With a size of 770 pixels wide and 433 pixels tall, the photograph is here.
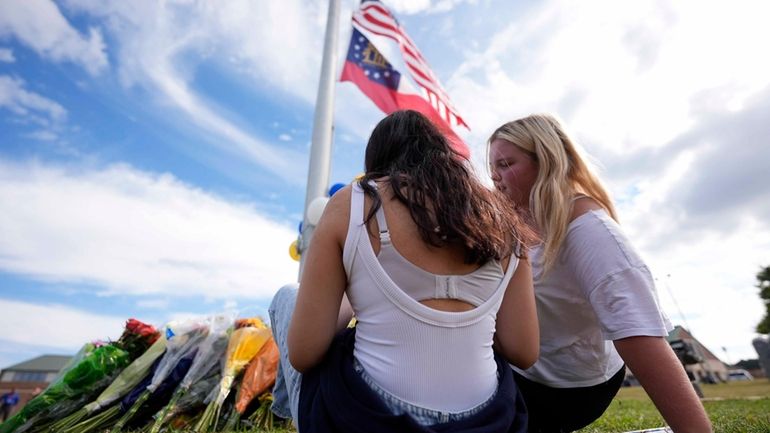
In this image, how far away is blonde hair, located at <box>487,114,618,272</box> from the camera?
1.61 metres

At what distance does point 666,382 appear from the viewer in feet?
4.04

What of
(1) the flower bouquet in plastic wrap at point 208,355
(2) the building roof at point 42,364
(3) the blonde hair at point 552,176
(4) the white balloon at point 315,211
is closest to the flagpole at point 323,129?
(4) the white balloon at point 315,211

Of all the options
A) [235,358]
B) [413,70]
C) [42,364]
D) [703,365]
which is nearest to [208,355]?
[235,358]

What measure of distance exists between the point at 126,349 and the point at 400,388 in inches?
159

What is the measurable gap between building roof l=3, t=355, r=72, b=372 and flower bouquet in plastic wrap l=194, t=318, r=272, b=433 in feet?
184

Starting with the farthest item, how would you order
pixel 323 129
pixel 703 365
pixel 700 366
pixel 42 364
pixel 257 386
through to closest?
1. pixel 42 364
2. pixel 700 366
3. pixel 703 365
4. pixel 323 129
5. pixel 257 386

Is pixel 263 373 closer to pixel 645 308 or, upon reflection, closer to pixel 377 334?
pixel 377 334

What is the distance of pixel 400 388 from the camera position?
1.10m

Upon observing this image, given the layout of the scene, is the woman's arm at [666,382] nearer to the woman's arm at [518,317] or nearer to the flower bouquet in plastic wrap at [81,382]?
the woman's arm at [518,317]

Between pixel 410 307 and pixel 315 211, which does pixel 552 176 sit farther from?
pixel 315 211

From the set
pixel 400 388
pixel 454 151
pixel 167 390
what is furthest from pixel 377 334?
pixel 167 390

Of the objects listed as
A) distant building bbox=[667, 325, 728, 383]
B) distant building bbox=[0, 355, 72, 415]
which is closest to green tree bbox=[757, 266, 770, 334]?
distant building bbox=[667, 325, 728, 383]

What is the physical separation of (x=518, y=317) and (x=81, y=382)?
154 inches

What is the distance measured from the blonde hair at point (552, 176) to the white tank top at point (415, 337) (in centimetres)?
61
